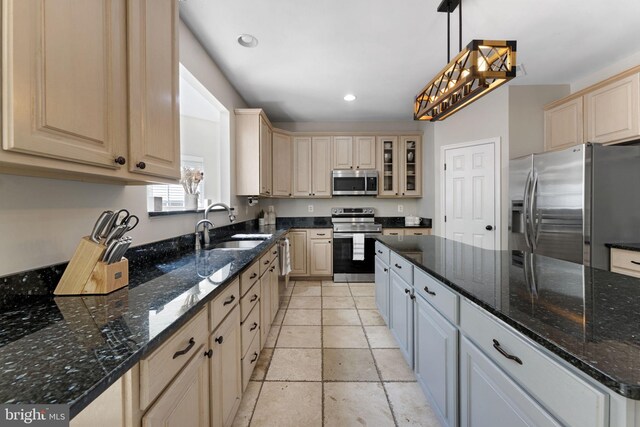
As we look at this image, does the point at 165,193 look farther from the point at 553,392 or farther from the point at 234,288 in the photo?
the point at 553,392

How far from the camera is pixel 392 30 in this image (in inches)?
86.7

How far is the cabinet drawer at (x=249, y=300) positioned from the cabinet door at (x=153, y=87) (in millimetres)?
839

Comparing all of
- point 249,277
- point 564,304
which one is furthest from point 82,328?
point 564,304

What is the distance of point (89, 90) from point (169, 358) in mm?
929

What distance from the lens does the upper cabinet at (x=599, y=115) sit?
2357mm

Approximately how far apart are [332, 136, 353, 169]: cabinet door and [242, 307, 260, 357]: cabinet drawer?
3097mm

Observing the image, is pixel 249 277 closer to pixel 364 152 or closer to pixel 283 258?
pixel 283 258

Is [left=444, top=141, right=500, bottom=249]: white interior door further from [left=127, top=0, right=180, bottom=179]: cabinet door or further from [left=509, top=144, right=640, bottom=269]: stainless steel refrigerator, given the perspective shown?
[left=127, top=0, right=180, bottom=179]: cabinet door

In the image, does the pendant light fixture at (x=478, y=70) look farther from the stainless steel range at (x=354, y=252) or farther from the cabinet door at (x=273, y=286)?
the stainless steel range at (x=354, y=252)

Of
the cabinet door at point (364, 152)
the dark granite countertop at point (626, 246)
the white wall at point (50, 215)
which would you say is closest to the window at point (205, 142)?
the white wall at point (50, 215)

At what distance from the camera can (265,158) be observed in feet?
12.3

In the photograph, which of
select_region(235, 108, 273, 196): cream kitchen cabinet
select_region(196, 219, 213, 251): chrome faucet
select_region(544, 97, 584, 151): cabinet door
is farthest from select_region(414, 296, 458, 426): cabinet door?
select_region(544, 97, 584, 151): cabinet door

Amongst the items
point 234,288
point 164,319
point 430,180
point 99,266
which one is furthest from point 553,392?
point 430,180

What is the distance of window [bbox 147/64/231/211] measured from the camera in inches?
98.7
